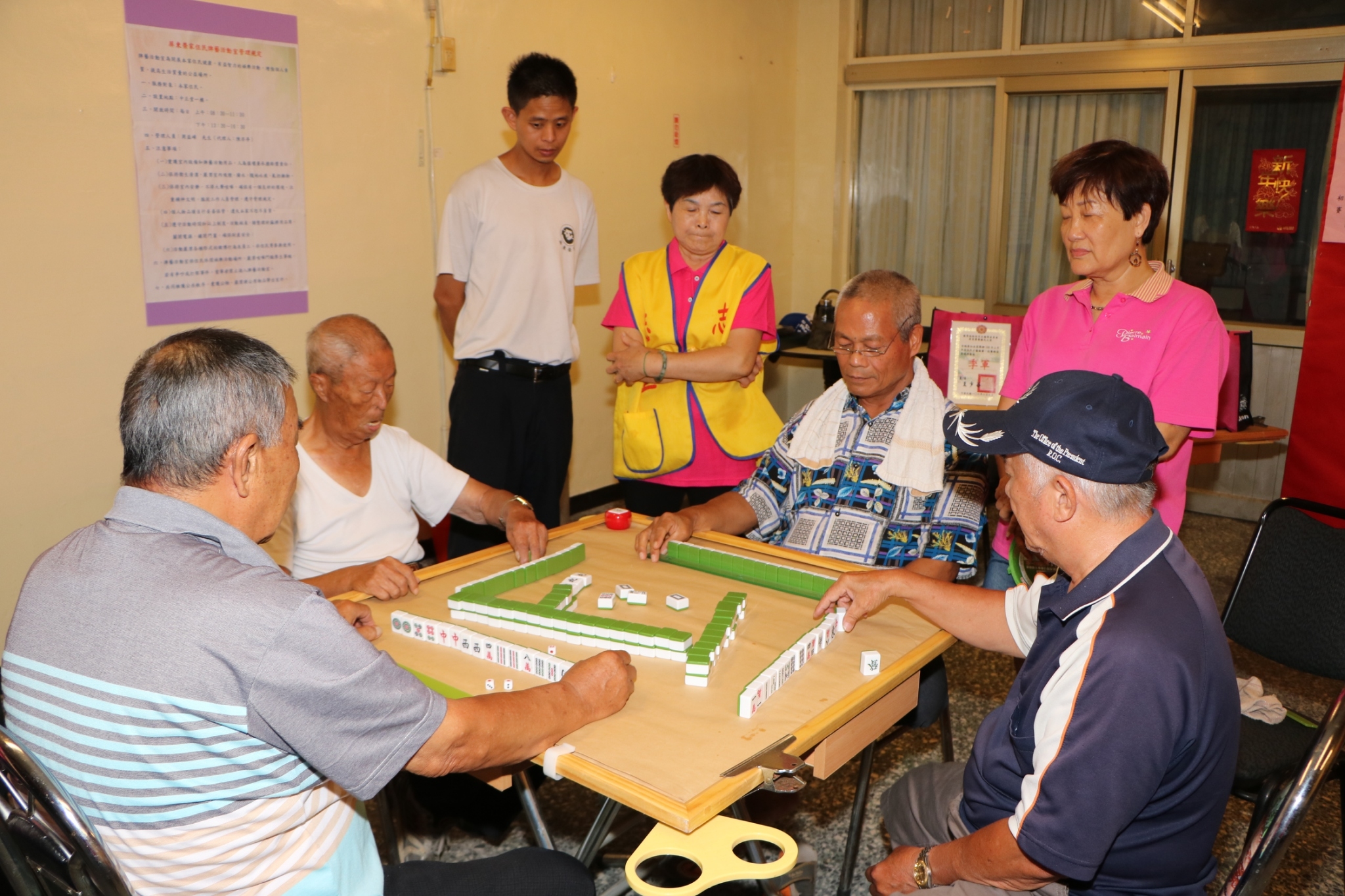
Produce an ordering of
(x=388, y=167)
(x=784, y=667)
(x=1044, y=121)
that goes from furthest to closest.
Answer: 1. (x=1044, y=121)
2. (x=388, y=167)
3. (x=784, y=667)

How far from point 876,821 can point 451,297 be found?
2.37m

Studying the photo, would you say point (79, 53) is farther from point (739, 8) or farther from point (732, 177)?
point (739, 8)

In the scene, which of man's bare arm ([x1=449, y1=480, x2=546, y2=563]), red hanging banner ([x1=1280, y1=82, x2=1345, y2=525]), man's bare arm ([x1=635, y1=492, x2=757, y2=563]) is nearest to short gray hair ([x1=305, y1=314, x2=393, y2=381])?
man's bare arm ([x1=449, y1=480, x2=546, y2=563])

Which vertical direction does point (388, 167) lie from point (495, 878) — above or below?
above

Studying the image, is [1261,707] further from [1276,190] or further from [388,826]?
[1276,190]

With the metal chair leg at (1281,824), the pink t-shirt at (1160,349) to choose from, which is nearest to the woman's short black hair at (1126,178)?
the pink t-shirt at (1160,349)

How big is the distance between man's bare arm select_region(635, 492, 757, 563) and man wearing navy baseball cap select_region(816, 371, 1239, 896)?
0.98 metres

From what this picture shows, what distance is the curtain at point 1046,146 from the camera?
6090 mm

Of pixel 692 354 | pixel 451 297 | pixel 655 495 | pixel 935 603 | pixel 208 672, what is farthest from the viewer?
pixel 451 297

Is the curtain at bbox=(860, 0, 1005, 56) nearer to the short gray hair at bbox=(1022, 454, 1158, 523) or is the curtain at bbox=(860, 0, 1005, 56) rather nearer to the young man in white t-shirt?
the young man in white t-shirt

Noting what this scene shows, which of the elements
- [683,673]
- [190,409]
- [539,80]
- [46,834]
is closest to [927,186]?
[539,80]

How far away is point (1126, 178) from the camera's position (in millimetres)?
2514

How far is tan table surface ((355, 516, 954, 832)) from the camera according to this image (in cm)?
150

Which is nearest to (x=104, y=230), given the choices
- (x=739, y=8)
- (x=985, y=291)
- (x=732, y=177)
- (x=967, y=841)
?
(x=732, y=177)
